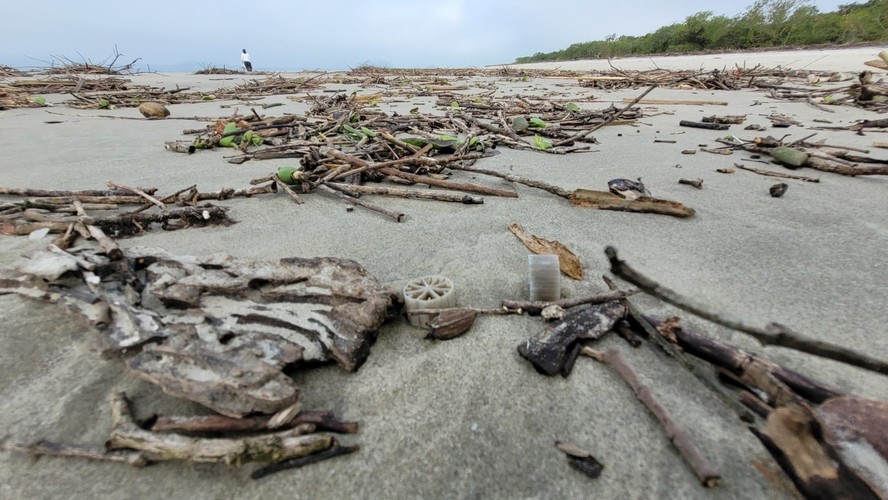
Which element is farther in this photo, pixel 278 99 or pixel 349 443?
pixel 278 99

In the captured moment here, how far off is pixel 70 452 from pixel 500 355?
129 centimetres

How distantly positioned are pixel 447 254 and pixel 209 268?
1134 mm

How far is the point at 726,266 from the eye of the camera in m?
1.90

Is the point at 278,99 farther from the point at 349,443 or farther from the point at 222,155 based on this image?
the point at 349,443

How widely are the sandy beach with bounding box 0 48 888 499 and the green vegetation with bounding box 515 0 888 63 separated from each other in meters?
28.7

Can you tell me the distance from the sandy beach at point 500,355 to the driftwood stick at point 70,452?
23 millimetres

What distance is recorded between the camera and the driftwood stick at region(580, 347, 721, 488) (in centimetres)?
94

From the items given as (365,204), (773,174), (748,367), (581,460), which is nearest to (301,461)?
(581,460)

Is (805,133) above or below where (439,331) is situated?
above

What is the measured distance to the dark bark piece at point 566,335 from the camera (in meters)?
1.32

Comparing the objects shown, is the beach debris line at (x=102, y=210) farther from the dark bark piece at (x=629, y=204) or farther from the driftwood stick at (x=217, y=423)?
the dark bark piece at (x=629, y=204)

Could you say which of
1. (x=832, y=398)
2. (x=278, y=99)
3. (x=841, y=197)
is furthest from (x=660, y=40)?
(x=832, y=398)

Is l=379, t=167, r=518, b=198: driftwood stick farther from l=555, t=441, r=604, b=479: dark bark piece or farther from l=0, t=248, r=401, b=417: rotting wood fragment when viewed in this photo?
l=555, t=441, r=604, b=479: dark bark piece

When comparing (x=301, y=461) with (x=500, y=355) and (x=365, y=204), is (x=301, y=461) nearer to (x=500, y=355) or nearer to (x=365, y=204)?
(x=500, y=355)
